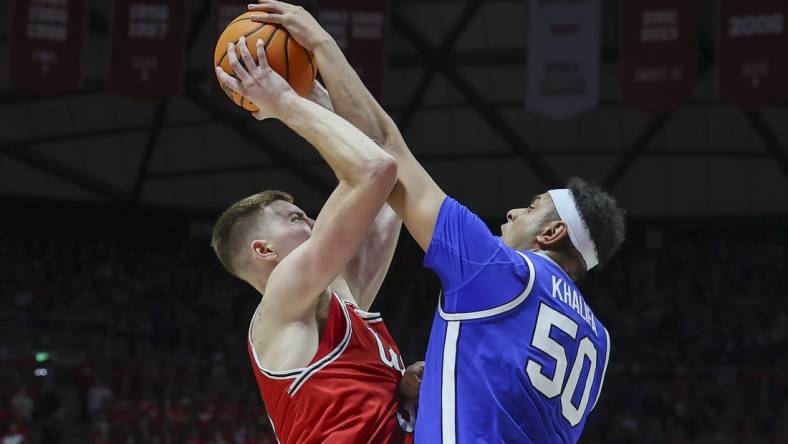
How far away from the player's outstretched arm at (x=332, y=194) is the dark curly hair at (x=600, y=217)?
0.66 metres

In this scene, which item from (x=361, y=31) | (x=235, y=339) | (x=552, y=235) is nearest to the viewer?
(x=552, y=235)

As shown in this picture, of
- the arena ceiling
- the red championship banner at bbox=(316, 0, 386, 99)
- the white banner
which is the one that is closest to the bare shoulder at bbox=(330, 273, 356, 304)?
the red championship banner at bbox=(316, 0, 386, 99)

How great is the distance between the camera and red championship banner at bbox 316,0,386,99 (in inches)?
627

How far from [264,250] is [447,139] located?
19937 mm

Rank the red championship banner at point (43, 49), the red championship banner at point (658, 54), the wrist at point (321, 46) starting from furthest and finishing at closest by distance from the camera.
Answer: the red championship banner at point (658, 54), the red championship banner at point (43, 49), the wrist at point (321, 46)

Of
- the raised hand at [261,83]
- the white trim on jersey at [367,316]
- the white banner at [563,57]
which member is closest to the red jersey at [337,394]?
the white trim on jersey at [367,316]

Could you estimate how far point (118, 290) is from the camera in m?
23.0

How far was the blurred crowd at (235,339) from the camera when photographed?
1697 cm

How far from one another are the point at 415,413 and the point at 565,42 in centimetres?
1294

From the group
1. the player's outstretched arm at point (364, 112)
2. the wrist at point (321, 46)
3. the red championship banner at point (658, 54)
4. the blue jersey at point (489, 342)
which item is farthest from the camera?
the red championship banner at point (658, 54)

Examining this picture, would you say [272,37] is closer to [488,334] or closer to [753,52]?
[488,334]

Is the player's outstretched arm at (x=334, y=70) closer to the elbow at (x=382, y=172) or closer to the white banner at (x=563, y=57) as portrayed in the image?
the elbow at (x=382, y=172)

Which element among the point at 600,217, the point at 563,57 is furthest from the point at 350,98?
the point at 563,57

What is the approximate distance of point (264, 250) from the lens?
4191mm
